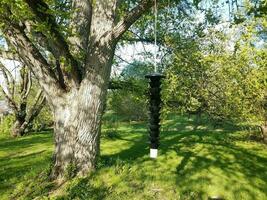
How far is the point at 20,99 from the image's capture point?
28109mm

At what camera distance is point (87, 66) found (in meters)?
11.3

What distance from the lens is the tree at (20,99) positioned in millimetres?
27672

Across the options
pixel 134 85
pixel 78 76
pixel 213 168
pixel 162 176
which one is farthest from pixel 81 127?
pixel 213 168

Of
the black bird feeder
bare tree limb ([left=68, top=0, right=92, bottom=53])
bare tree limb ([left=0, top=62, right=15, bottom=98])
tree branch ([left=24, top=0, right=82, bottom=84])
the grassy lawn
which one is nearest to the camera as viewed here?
the black bird feeder

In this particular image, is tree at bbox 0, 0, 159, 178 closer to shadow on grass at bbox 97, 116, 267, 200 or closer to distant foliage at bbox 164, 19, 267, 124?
shadow on grass at bbox 97, 116, 267, 200

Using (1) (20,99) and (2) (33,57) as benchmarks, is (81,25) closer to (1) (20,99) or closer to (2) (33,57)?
(2) (33,57)

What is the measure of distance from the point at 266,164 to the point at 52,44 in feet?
29.3

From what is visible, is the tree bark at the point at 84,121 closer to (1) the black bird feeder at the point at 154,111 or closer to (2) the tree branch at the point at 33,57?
(2) the tree branch at the point at 33,57

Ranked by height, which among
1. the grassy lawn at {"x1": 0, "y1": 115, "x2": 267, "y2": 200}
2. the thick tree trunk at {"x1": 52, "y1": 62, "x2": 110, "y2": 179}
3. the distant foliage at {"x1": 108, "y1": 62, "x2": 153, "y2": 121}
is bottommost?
the grassy lawn at {"x1": 0, "y1": 115, "x2": 267, "y2": 200}

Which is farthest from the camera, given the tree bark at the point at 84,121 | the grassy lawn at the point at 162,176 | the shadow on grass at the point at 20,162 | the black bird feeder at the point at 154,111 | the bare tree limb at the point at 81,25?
the shadow on grass at the point at 20,162

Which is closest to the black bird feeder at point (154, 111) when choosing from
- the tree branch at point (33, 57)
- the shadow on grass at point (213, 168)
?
the shadow on grass at point (213, 168)

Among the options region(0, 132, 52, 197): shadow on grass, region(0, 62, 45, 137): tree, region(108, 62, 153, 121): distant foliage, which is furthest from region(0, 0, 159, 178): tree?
region(0, 62, 45, 137): tree

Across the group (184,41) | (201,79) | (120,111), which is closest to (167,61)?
(184,41)

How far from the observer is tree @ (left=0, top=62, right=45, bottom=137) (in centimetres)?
2767
